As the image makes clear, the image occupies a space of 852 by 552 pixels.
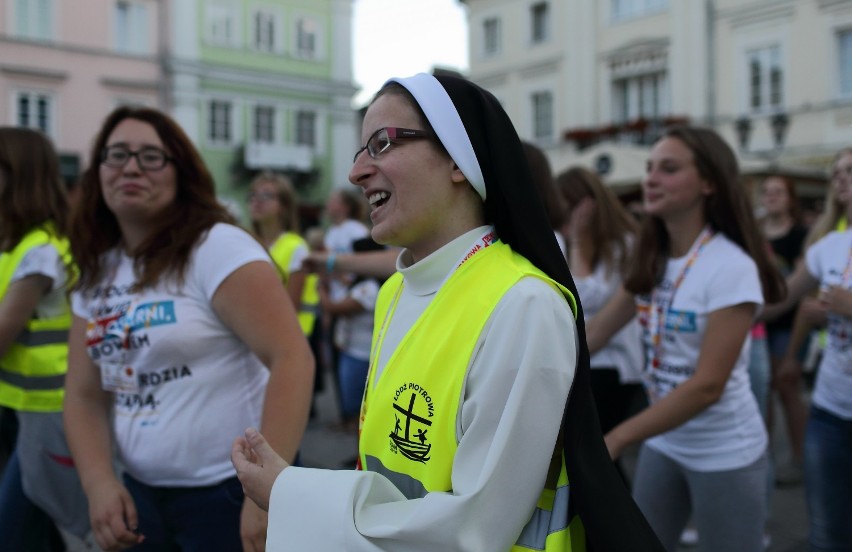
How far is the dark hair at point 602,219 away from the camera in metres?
4.19

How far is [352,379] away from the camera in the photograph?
5.64 metres

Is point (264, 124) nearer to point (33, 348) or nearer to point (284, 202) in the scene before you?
point (284, 202)

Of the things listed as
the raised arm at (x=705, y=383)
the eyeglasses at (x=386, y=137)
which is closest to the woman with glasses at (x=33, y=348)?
the eyeglasses at (x=386, y=137)

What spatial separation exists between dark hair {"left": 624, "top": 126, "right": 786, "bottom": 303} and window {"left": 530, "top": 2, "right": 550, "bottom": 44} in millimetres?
23519

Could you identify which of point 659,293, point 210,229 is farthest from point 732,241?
point 210,229

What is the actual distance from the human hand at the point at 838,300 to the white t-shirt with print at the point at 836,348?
0.08 meters

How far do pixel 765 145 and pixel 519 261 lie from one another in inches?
792

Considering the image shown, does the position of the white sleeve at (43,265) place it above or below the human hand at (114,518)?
above

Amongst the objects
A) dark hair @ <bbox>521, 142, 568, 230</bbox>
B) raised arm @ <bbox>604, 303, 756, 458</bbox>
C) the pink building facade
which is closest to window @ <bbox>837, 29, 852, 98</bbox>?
dark hair @ <bbox>521, 142, 568, 230</bbox>

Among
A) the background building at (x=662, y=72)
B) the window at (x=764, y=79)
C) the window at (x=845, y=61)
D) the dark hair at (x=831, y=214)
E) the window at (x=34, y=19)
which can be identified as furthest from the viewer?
the window at (x=34, y=19)

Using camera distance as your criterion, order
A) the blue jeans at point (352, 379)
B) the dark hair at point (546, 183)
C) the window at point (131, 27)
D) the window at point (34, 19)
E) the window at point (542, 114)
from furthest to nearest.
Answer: the window at point (131, 27) → the window at point (542, 114) → the window at point (34, 19) → the blue jeans at point (352, 379) → the dark hair at point (546, 183)

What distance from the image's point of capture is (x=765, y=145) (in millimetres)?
19531

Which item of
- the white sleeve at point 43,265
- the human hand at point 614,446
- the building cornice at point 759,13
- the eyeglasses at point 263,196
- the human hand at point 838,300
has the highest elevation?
the building cornice at point 759,13

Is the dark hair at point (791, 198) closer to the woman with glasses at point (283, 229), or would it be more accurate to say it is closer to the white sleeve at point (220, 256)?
the woman with glasses at point (283, 229)
